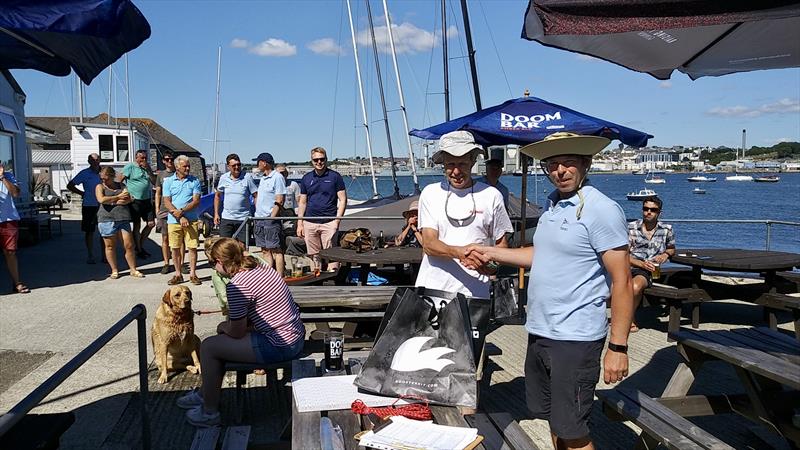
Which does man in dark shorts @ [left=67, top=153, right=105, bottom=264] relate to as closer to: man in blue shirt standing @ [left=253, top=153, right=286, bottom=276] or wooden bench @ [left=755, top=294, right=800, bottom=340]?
man in blue shirt standing @ [left=253, top=153, right=286, bottom=276]

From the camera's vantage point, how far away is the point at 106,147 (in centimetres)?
2573

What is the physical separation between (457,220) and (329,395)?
1.37 meters

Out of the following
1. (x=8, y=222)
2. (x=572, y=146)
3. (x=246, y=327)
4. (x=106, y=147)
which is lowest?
(x=246, y=327)

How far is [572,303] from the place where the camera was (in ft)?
10.1

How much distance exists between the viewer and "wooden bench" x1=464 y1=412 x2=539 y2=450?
2553 mm

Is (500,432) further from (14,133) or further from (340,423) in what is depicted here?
(14,133)

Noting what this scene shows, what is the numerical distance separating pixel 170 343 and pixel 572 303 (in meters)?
3.57

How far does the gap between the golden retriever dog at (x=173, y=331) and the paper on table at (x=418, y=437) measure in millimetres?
3052

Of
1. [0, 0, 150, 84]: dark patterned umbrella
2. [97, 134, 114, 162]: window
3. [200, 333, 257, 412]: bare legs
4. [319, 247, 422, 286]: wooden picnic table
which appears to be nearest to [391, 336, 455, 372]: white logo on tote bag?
[200, 333, 257, 412]: bare legs

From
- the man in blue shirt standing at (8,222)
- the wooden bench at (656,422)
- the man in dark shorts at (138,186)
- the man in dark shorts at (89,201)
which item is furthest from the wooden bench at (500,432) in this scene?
the man in dark shorts at (89,201)

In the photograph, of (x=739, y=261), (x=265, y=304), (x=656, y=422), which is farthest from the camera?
(x=739, y=261)

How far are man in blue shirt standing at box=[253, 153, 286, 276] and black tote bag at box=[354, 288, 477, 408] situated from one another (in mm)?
5787

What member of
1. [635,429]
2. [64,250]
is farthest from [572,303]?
[64,250]

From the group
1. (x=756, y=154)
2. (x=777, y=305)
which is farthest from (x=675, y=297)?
(x=756, y=154)
